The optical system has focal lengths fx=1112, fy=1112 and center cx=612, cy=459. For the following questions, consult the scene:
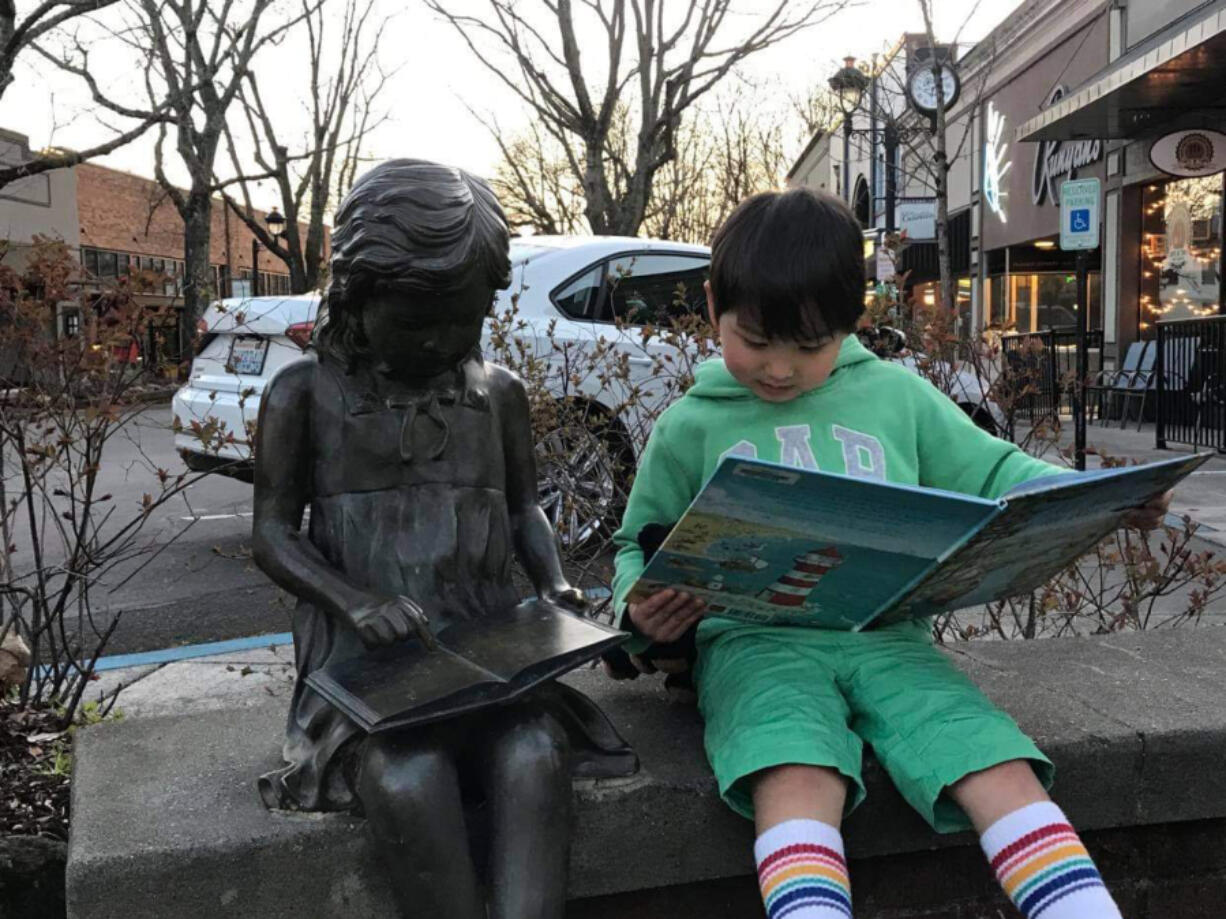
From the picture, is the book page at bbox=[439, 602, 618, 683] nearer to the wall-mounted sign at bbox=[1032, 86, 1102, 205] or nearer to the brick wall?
the wall-mounted sign at bbox=[1032, 86, 1102, 205]

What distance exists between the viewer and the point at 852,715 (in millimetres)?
1958

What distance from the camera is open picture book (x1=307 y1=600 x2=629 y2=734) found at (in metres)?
1.62

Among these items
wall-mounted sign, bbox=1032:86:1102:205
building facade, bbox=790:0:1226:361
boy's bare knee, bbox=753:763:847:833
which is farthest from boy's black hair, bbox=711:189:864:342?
wall-mounted sign, bbox=1032:86:1102:205

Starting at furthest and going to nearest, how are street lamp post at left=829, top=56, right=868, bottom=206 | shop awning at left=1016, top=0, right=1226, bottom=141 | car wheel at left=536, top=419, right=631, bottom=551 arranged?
street lamp post at left=829, top=56, right=868, bottom=206 → shop awning at left=1016, top=0, right=1226, bottom=141 → car wheel at left=536, top=419, right=631, bottom=551

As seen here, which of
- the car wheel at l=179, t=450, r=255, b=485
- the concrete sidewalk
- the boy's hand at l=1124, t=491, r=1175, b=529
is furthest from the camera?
the concrete sidewalk

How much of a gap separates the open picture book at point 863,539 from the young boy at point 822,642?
10 centimetres

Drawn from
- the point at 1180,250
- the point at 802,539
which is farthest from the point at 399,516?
the point at 1180,250

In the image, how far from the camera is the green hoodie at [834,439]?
2141 millimetres

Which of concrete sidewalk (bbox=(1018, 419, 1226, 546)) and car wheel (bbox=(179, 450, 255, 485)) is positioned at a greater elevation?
car wheel (bbox=(179, 450, 255, 485))

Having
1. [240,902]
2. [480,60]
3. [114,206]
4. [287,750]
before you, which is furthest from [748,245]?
[114,206]

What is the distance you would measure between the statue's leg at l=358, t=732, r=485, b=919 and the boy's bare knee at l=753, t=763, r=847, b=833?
0.45 meters

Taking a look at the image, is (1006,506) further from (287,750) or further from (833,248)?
(287,750)

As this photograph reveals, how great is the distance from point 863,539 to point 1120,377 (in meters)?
13.7

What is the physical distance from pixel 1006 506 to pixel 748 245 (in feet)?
2.17
